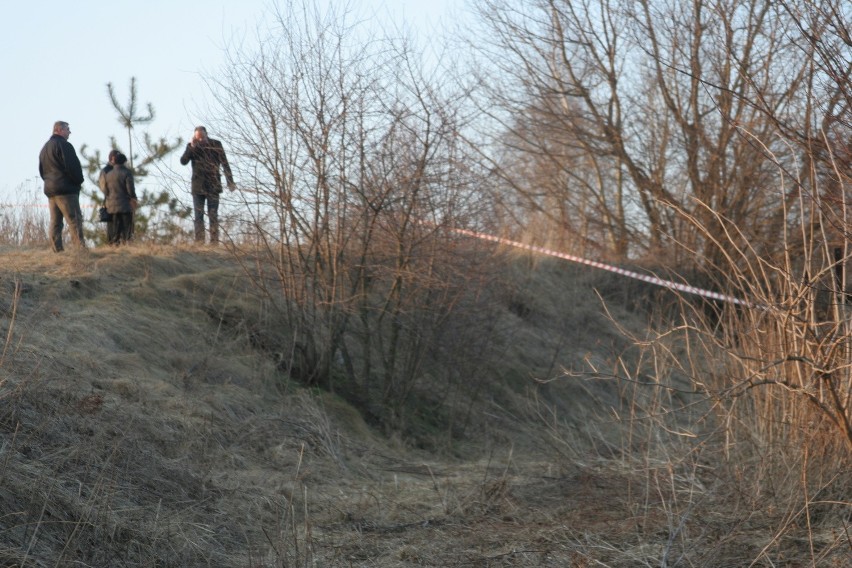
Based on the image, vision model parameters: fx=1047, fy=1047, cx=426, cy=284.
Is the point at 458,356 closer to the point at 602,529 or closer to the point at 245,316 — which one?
the point at 245,316

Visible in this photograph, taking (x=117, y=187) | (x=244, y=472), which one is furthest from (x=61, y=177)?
(x=244, y=472)

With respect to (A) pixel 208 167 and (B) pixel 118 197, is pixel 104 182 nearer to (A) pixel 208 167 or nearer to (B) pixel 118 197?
(B) pixel 118 197

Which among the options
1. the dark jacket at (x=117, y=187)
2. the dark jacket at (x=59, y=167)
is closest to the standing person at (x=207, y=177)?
the dark jacket at (x=59, y=167)

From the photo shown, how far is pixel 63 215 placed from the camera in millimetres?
12828

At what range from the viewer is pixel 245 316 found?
38.2 ft

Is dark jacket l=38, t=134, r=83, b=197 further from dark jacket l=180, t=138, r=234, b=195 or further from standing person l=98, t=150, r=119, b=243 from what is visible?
A: dark jacket l=180, t=138, r=234, b=195

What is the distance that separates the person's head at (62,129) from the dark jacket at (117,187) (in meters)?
0.91

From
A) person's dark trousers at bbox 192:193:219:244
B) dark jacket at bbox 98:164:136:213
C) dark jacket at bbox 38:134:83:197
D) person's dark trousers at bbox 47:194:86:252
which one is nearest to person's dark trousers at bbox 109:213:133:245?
dark jacket at bbox 98:164:136:213

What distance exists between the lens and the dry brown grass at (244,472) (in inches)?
216

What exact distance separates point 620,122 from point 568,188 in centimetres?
176

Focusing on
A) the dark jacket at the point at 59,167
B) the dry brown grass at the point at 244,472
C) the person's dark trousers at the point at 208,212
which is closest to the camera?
the dry brown grass at the point at 244,472

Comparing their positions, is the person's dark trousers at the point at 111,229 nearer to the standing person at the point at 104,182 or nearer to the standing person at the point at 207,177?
the standing person at the point at 104,182

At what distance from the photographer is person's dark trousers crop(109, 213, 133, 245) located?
45.2ft

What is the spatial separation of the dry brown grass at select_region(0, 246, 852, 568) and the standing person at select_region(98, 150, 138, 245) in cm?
158
